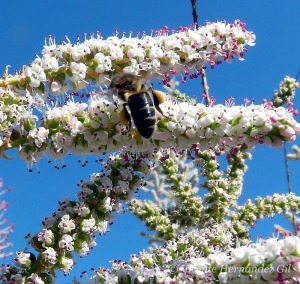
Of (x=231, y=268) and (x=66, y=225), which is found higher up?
(x=66, y=225)

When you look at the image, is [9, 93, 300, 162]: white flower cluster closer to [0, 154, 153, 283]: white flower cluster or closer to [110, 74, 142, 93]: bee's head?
[110, 74, 142, 93]: bee's head

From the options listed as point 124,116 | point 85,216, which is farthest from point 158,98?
point 85,216

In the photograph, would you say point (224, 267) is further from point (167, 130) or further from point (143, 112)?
point (143, 112)

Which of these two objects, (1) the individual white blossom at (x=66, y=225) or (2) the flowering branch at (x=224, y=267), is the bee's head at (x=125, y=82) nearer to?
(1) the individual white blossom at (x=66, y=225)

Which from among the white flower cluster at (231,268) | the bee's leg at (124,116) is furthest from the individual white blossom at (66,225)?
the bee's leg at (124,116)

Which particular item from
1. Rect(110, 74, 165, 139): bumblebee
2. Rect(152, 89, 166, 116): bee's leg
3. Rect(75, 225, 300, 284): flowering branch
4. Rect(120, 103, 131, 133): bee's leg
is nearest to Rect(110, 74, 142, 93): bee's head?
Rect(110, 74, 165, 139): bumblebee
